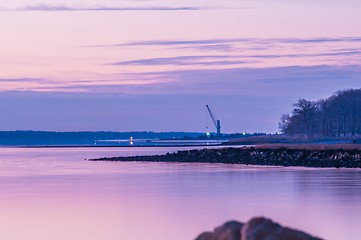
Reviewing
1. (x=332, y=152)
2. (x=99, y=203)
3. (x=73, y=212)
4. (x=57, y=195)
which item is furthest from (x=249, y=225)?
(x=332, y=152)

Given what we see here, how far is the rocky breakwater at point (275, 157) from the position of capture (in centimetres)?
6344

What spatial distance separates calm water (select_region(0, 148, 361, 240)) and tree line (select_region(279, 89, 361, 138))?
353 ft

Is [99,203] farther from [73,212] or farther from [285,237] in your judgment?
[285,237]

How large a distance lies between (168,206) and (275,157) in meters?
43.4

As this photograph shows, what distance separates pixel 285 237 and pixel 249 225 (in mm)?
466

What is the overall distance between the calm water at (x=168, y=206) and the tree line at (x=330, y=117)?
4235 inches

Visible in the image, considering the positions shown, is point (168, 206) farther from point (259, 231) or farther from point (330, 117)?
point (330, 117)

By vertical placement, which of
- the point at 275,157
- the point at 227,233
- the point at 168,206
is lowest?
the point at 168,206

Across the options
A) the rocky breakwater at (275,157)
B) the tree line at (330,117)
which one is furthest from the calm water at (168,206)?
the tree line at (330,117)

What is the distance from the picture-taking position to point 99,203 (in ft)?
101

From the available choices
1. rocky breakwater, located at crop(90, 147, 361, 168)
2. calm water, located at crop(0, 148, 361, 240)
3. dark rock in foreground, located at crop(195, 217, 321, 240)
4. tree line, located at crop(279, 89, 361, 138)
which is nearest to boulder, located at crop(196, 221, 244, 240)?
dark rock in foreground, located at crop(195, 217, 321, 240)

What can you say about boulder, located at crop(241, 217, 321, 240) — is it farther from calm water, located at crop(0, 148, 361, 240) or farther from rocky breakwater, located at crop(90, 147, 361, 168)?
rocky breakwater, located at crop(90, 147, 361, 168)

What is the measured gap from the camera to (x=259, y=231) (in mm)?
10867

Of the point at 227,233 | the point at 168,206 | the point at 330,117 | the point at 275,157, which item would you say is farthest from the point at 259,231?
the point at 330,117
